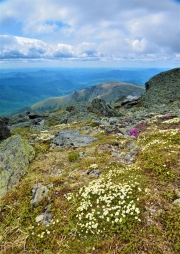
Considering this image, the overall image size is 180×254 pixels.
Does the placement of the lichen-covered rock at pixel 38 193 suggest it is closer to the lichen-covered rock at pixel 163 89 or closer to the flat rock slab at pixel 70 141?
the flat rock slab at pixel 70 141

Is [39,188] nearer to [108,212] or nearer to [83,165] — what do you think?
[83,165]

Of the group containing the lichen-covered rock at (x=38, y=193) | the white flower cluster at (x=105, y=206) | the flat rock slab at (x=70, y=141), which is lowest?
the flat rock slab at (x=70, y=141)

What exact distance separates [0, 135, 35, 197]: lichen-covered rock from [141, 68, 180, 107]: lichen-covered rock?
43177mm

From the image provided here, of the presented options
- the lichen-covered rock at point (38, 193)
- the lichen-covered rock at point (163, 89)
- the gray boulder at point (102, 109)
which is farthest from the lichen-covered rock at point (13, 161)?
the lichen-covered rock at point (163, 89)

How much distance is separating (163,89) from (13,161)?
5940 centimetres

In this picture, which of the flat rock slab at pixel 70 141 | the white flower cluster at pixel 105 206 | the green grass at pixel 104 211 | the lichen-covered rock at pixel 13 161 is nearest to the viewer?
the green grass at pixel 104 211

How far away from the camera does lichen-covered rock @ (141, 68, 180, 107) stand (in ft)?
187

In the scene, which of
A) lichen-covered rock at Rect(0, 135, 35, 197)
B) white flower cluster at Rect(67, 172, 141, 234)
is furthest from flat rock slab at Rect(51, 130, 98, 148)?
white flower cluster at Rect(67, 172, 141, 234)

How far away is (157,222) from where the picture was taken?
862 cm

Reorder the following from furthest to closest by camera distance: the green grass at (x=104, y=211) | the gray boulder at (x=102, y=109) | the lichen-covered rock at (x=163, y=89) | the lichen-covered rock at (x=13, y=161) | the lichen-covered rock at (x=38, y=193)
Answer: the lichen-covered rock at (x=163, y=89)
the gray boulder at (x=102, y=109)
the lichen-covered rock at (x=13, y=161)
the lichen-covered rock at (x=38, y=193)
the green grass at (x=104, y=211)

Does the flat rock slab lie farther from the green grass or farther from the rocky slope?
the green grass

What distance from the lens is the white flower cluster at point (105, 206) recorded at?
876 cm

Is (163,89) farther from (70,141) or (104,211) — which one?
(104,211)

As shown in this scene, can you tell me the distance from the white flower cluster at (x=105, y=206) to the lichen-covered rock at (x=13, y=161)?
491cm
